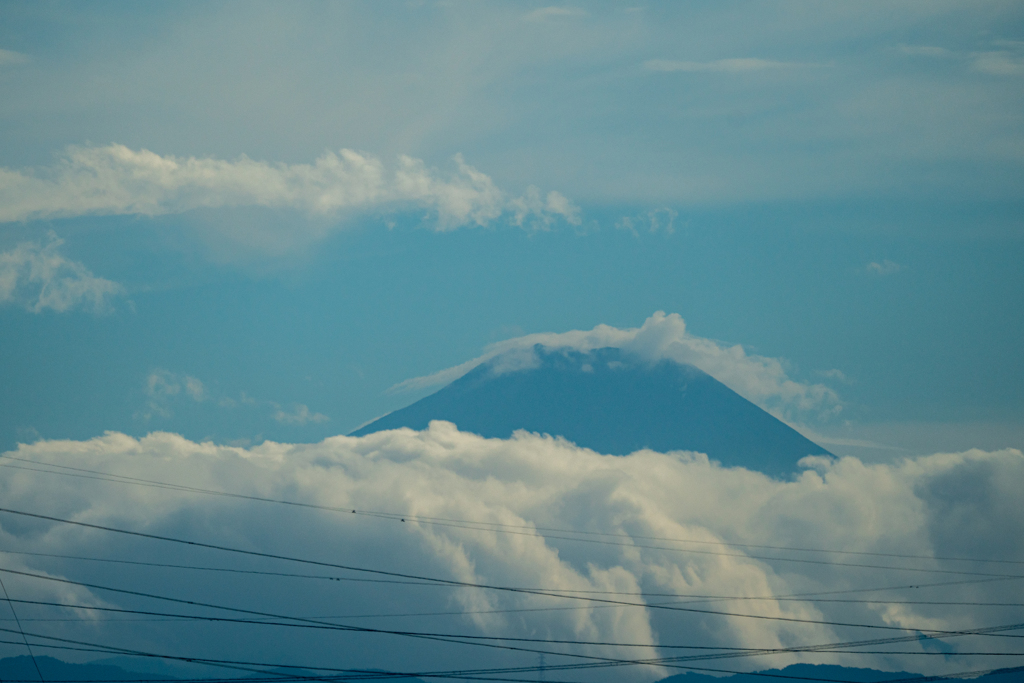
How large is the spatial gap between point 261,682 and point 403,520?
18942mm

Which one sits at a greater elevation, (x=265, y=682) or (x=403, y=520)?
(x=403, y=520)

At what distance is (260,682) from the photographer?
26531 mm

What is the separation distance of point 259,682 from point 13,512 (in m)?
17.0

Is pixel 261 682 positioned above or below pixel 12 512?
below

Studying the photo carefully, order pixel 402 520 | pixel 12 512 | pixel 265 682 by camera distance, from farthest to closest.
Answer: pixel 402 520, pixel 12 512, pixel 265 682

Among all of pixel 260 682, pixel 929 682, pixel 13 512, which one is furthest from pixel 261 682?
pixel 929 682

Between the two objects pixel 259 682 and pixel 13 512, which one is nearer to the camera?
pixel 259 682

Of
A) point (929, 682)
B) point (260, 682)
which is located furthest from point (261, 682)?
point (929, 682)

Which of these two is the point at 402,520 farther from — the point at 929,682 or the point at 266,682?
the point at 929,682

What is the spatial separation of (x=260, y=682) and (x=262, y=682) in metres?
0.72

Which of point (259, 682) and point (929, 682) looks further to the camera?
point (929, 682)

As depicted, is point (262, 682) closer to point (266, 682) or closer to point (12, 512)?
point (266, 682)

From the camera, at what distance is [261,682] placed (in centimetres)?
2642

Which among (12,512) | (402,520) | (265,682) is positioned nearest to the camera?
(265,682)
